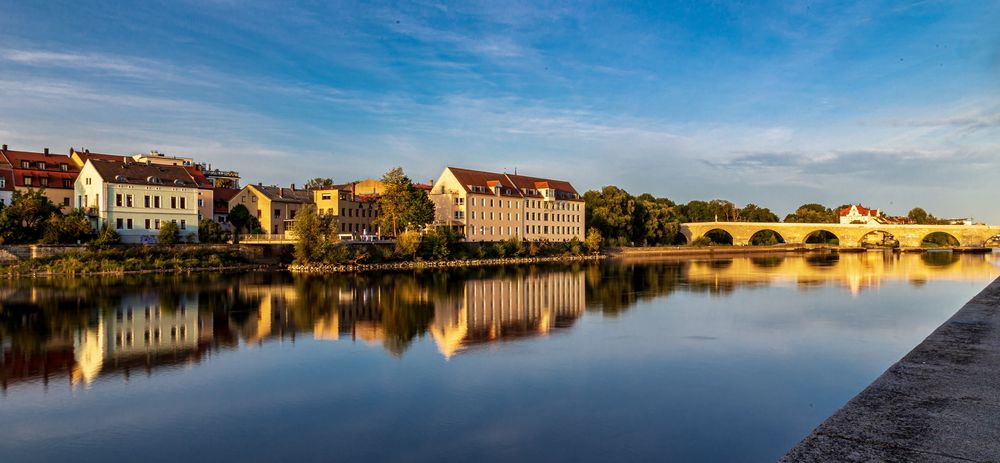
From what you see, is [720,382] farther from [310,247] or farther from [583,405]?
[310,247]

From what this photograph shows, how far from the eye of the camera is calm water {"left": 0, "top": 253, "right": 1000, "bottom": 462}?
11453 millimetres

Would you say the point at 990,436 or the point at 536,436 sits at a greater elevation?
the point at 990,436

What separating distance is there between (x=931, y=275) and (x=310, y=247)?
156ft

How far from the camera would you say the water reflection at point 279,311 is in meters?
19.1

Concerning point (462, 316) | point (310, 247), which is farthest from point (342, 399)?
point (310, 247)

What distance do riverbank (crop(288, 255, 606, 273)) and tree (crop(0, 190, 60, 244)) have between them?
53.2 ft

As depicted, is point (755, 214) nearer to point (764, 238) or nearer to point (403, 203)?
point (764, 238)

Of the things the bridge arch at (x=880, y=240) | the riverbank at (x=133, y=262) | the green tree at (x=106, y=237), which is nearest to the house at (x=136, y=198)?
the green tree at (x=106, y=237)

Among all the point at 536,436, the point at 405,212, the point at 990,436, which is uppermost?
the point at 405,212

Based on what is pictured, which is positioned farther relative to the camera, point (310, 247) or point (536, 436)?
point (310, 247)

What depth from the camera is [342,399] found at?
14.2 m

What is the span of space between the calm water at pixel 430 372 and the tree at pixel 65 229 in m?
11.1

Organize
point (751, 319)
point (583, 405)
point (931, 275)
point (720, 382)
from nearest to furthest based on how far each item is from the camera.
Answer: point (583, 405), point (720, 382), point (751, 319), point (931, 275)

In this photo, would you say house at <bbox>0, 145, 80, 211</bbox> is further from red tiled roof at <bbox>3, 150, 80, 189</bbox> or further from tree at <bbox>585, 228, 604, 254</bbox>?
tree at <bbox>585, 228, 604, 254</bbox>
